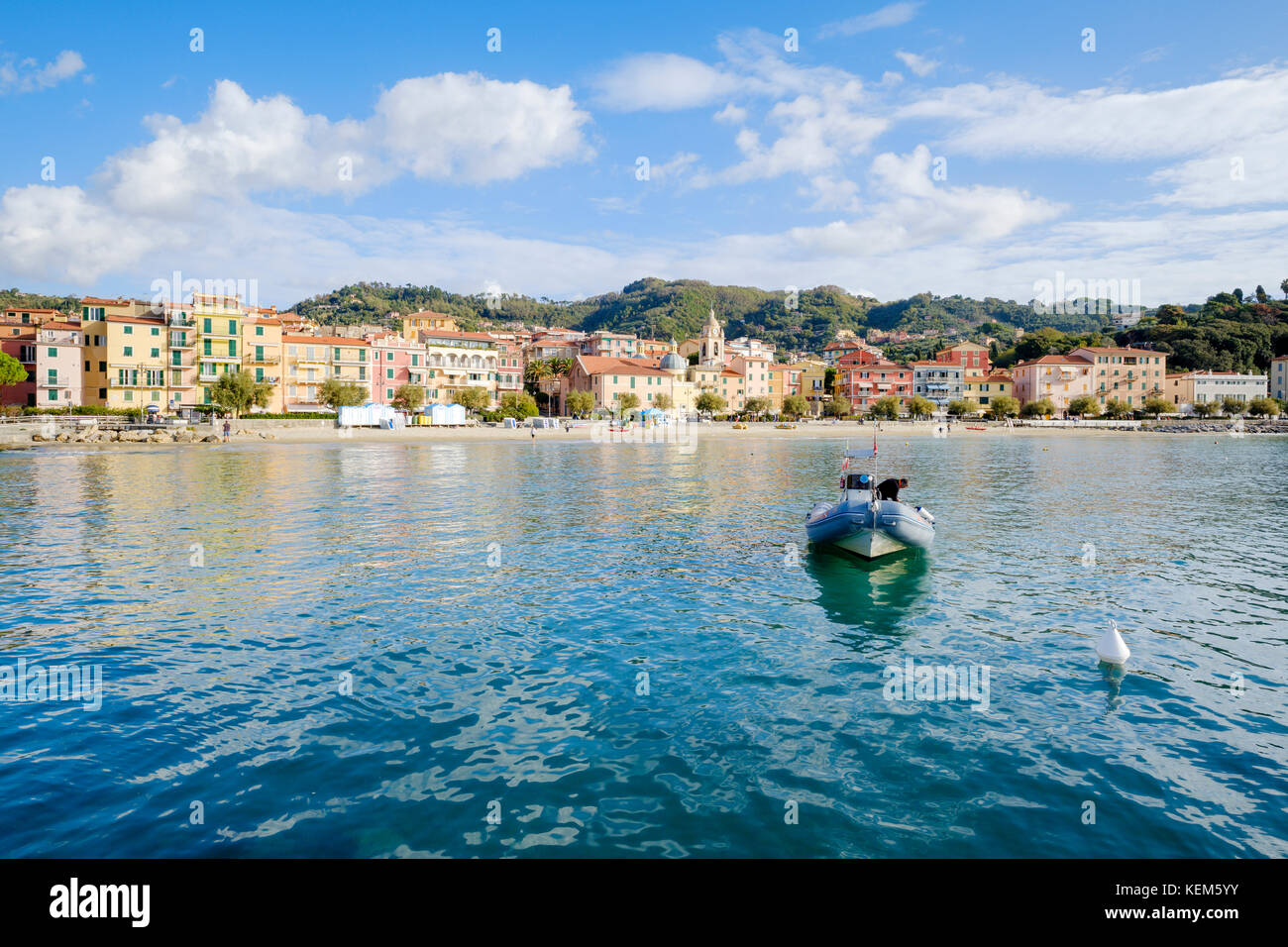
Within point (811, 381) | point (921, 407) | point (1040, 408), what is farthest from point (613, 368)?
point (1040, 408)

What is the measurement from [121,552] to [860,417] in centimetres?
12626

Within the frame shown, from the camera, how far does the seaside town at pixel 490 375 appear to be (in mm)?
85938

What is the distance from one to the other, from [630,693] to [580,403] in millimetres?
104278

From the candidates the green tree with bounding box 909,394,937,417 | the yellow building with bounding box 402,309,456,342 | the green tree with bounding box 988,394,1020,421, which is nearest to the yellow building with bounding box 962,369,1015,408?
the green tree with bounding box 909,394,937,417

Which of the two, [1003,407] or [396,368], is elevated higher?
[396,368]

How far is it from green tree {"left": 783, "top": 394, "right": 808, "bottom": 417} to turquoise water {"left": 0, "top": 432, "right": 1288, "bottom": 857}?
331 feet

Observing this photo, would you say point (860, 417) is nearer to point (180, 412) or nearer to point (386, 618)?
point (180, 412)

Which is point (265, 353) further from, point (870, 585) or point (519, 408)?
point (870, 585)

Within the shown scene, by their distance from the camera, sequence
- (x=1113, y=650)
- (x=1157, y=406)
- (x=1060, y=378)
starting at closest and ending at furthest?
(x=1113, y=650) < (x=1157, y=406) < (x=1060, y=378)

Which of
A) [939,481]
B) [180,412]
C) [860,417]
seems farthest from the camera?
[860,417]

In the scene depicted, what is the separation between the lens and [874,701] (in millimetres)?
11469

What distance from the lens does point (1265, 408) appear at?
132 m

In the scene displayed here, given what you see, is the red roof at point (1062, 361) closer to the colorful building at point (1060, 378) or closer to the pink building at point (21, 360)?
the colorful building at point (1060, 378)
